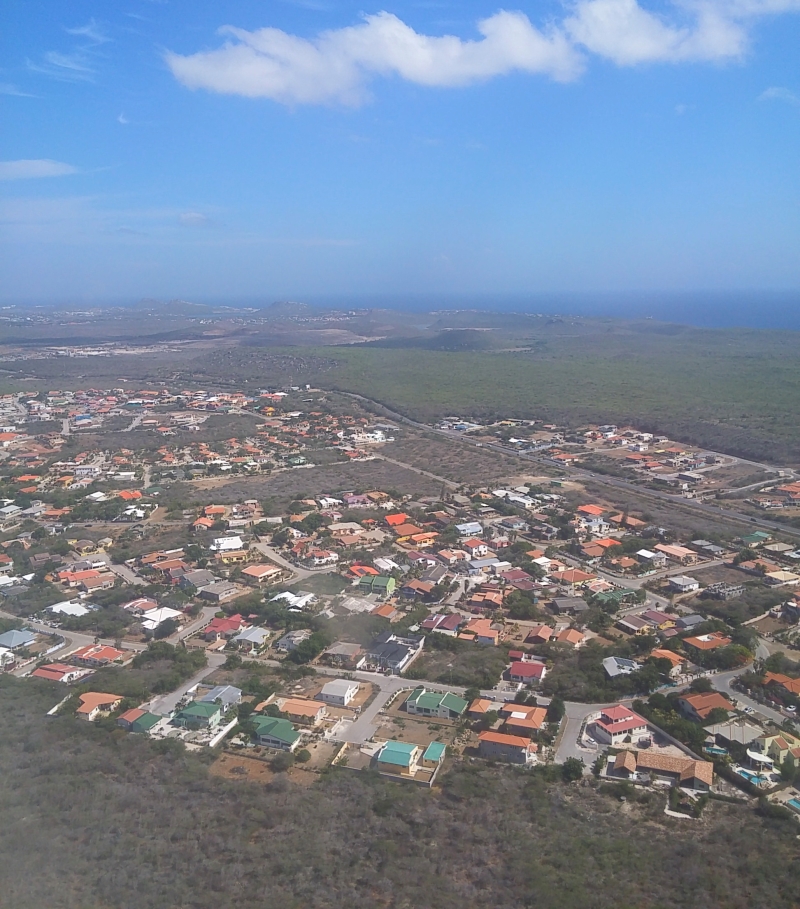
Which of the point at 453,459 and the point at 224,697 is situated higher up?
the point at 224,697

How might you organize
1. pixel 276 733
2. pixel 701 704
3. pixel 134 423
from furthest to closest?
pixel 134 423 → pixel 701 704 → pixel 276 733

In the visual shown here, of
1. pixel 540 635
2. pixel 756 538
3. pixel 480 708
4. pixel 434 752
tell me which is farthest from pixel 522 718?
pixel 756 538

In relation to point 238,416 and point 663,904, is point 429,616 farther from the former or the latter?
point 238,416

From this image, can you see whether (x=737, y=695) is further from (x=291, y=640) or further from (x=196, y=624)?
(x=196, y=624)

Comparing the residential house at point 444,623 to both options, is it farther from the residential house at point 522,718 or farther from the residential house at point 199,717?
the residential house at point 199,717

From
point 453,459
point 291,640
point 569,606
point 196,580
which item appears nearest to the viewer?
point 291,640

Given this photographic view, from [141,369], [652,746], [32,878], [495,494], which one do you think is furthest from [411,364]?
[32,878]

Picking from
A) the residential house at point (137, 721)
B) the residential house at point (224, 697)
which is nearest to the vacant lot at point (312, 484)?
the residential house at point (224, 697)

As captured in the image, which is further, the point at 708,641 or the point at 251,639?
the point at 251,639
